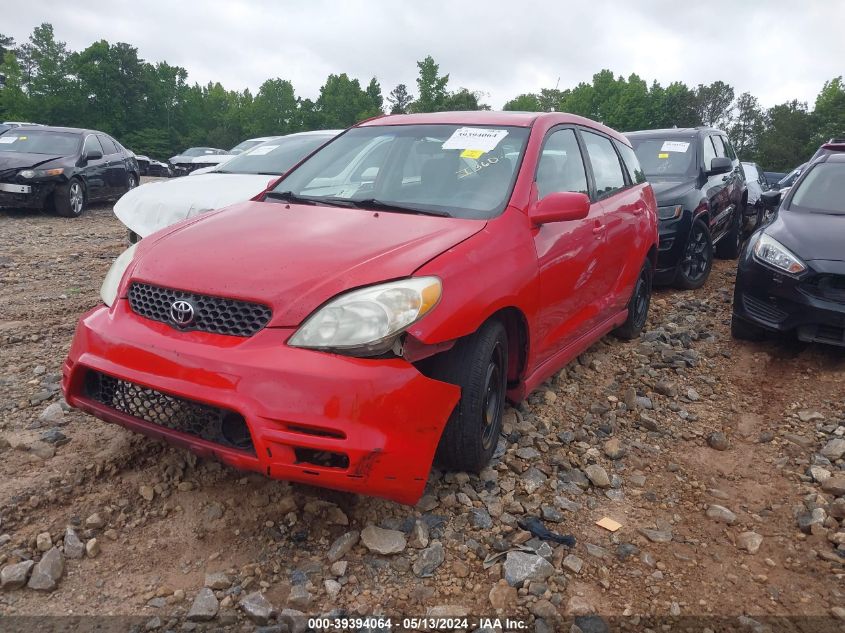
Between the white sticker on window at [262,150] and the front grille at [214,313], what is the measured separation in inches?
192

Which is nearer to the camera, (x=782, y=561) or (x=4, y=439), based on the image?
(x=782, y=561)

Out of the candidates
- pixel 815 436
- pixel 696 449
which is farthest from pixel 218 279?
pixel 815 436

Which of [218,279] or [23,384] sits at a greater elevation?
[218,279]

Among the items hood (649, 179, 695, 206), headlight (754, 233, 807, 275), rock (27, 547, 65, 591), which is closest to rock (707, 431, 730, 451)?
headlight (754, 233, 807, 275)

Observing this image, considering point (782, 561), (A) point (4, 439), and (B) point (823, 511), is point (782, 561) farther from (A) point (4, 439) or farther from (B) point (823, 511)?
(A) point (4, 439)

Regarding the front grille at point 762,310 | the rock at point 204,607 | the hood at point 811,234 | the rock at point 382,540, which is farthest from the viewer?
the front grille at point 762,310

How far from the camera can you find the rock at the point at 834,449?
3.34 metres

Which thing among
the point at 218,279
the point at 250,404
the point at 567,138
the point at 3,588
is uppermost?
the point at 567,138

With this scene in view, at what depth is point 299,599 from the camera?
2.16 meters

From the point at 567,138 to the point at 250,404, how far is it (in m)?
2.56

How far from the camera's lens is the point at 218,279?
7.93ft

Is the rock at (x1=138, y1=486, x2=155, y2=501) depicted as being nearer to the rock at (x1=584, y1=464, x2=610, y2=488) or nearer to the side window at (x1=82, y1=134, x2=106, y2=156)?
the rock at (x1=584, y1=464, x2=610, y2=488)

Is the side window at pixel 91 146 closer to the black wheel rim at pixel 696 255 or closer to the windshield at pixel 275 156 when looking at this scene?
the windshield at pixel 275 156

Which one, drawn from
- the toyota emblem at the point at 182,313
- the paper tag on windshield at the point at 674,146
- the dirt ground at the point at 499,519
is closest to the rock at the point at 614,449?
the dirt ground at the point at 499,519
